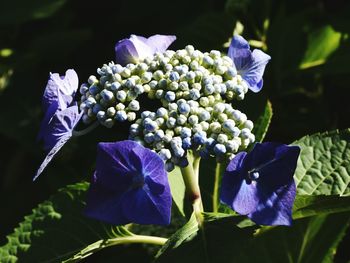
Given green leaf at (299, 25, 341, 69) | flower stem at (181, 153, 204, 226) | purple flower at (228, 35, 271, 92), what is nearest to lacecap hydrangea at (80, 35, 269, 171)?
purple flower at (228, 35, 271, 92)

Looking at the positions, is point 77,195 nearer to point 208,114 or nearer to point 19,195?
point 208,114

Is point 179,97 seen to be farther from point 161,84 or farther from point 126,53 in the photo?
point 126,53

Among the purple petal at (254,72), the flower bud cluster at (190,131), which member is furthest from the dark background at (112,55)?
the flower bud cluster at (190,131)

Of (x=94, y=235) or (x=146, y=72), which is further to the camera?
(x=94, y=235)

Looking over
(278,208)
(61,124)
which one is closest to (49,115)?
(61,124)

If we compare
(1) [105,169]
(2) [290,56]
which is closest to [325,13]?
(2) [290,56]

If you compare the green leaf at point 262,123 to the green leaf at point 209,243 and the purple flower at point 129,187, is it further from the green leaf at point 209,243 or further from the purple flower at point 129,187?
the purple flower at point 129,187

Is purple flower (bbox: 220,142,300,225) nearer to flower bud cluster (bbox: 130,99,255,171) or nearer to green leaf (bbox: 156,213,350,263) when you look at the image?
flower bud cluster (bbox: 130,99,255,171)

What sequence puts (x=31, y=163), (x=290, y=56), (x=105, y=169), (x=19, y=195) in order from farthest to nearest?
(x=31, y=163) < (x=19, y=195) < (x=290, y=56) < (x=105, y=169)
